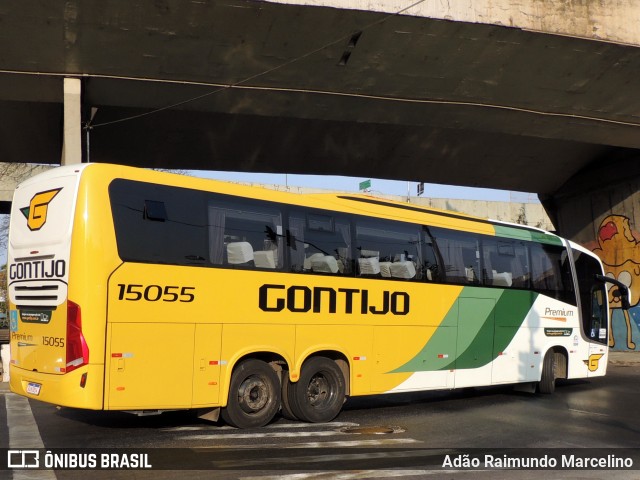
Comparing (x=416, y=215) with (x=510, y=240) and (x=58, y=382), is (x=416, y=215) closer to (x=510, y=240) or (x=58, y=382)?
(x=510, y=240)

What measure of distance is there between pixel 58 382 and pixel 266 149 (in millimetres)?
15333

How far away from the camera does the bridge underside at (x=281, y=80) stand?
14391mm

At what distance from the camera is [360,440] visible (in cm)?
938

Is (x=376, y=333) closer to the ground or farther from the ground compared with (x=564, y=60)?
closer to the ground

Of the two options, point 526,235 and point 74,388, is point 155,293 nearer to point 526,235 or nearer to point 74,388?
point 74,388

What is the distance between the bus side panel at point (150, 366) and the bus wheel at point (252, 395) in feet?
2.70

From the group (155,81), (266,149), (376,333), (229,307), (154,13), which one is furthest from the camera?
(266,149)

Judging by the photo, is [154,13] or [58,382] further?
[154,13]

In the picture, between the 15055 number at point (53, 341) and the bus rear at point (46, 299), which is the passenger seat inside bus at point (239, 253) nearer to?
the bus rear at point (46, 299)

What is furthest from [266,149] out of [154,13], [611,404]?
[611,404]

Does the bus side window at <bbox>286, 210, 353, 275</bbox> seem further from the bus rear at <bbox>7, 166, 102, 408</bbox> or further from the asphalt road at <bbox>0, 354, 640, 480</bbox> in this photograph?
the bus rear at <bbox>7, 166, 102, 408</bbox>

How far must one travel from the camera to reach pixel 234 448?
862cm

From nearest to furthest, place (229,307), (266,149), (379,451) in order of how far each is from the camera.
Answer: (379,451) → (229,307) → (266,149)

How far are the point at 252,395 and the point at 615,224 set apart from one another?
20177 millimetres
